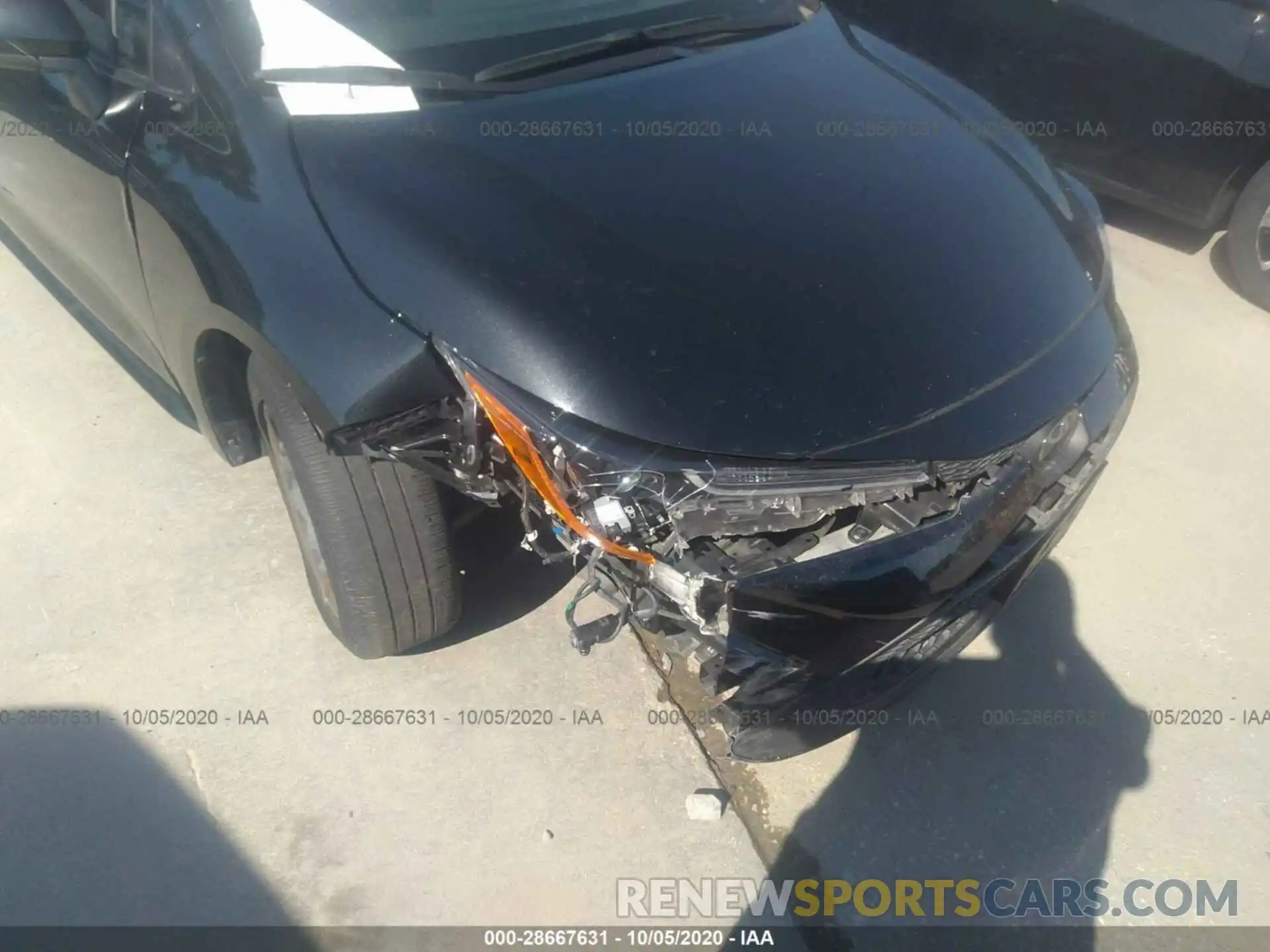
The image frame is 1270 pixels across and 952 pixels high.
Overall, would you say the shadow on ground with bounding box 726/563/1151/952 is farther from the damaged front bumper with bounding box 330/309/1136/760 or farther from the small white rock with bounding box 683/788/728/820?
the damaged front bumper with bounding box 330/309/1136/760

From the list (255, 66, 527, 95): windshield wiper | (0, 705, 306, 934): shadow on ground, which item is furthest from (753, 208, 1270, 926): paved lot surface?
(255, 66, 527, 95): windshield wiper

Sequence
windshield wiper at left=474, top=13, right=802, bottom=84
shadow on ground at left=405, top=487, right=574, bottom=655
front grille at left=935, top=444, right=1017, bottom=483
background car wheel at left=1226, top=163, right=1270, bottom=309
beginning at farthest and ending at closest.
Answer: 1. background car wheel at left=1226, top=163, right=1270, bottom=309
2. shadow on ground at left=405, top=487, right=574, bottom=655
3. windshield wiper at left=474, top=13, right=802, bottom=84
4. front grille at left=935, top=444, right=1017, bottom=483

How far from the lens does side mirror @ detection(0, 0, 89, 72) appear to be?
7.22 ft

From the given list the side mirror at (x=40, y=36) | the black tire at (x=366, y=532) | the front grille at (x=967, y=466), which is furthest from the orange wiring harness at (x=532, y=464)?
the side mirror at (x=40, y=36)

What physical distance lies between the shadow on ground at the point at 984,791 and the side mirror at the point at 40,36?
2.48m

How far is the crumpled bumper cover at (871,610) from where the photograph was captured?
1.82m

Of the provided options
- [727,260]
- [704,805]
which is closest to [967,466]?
[727,260]

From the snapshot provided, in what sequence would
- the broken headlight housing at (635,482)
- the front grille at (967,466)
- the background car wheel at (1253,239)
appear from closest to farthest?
the broken headlight housing at (635,482), the front grille at (967,466), the background car wheel at (1253,239)

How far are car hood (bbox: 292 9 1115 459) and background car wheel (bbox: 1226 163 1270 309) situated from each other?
2038 millimetres

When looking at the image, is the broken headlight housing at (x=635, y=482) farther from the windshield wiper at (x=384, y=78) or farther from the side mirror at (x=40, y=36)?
the side mirror at (x=40, y=36)

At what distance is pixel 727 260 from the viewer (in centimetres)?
201

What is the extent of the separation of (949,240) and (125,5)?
77.9 inches

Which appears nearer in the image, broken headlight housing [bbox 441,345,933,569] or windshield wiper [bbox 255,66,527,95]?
broken headlight housing [bbox 441,345,933,569]

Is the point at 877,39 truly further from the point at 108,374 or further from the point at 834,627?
the point at 108,374
